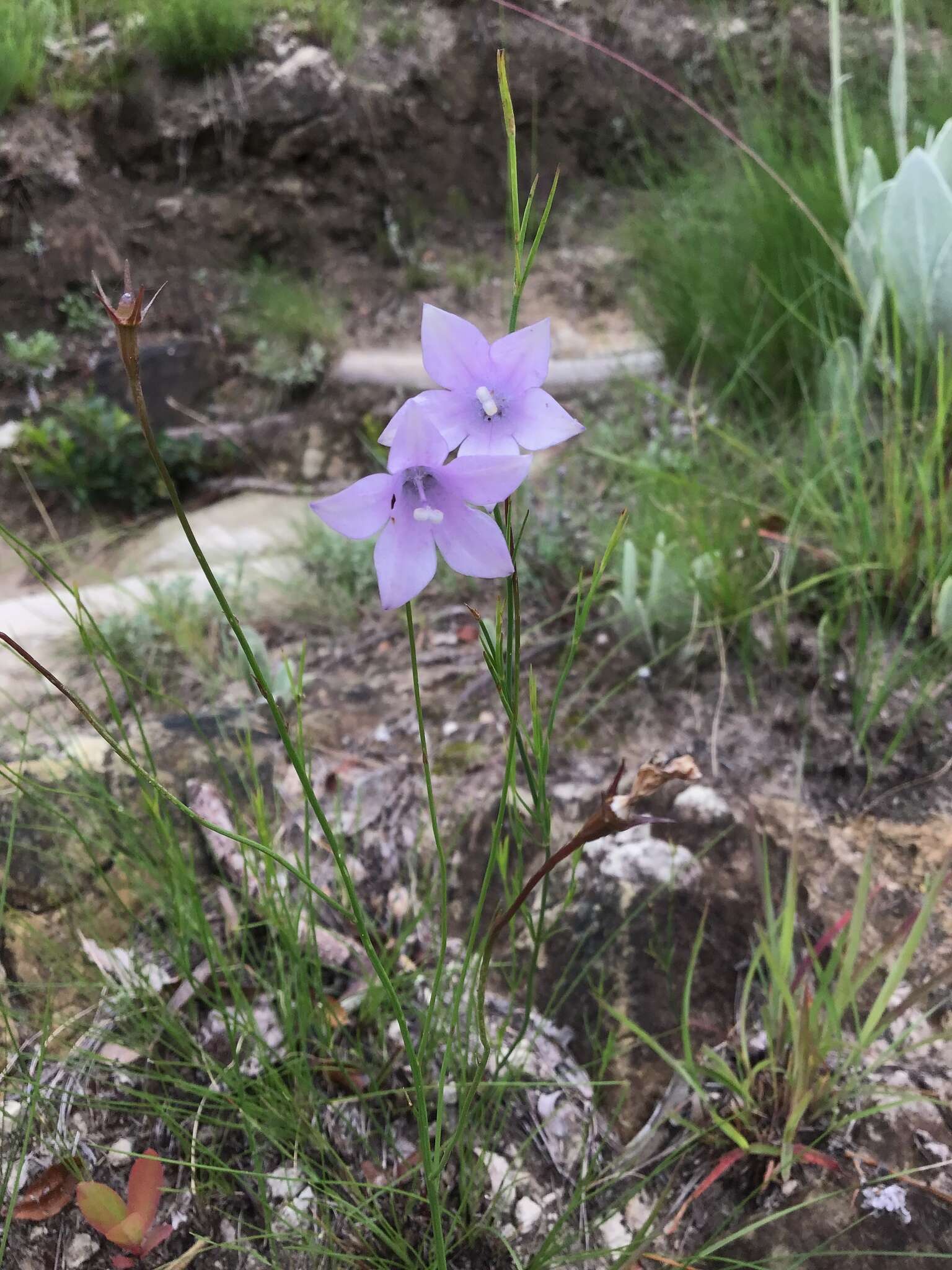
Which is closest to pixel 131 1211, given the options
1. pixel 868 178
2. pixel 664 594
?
pixel 664 594

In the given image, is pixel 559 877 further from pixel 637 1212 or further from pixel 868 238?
pixel 868 238

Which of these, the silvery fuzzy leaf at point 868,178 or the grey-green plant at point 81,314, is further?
the grey-green plant at point 81,314

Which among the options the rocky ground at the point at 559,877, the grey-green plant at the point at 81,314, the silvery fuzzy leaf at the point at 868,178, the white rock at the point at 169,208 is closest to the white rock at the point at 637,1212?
the rocky ground at the point at 559,877

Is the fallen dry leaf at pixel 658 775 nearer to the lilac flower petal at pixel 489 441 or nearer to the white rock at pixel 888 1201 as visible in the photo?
the lilac flower petal at pixel 489 441

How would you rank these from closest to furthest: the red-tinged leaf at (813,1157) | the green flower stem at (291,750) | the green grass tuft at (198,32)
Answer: the green flower stem at (291,750), the red-tinged leaf at (813,1157), the green grass tuft at (198,32)

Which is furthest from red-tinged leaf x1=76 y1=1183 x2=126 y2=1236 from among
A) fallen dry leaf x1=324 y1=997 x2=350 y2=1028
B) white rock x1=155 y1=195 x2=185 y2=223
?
white rock x1=155 y1=195 x2=185 y2=223

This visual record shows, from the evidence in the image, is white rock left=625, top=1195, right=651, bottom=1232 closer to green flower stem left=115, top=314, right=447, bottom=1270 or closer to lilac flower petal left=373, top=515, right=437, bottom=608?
green flower stem left=115, top=314, right=447, bottom=1270

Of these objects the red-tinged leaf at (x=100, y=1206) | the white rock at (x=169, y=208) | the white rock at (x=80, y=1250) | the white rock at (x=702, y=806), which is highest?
the white rock at (x=169, y=208)
